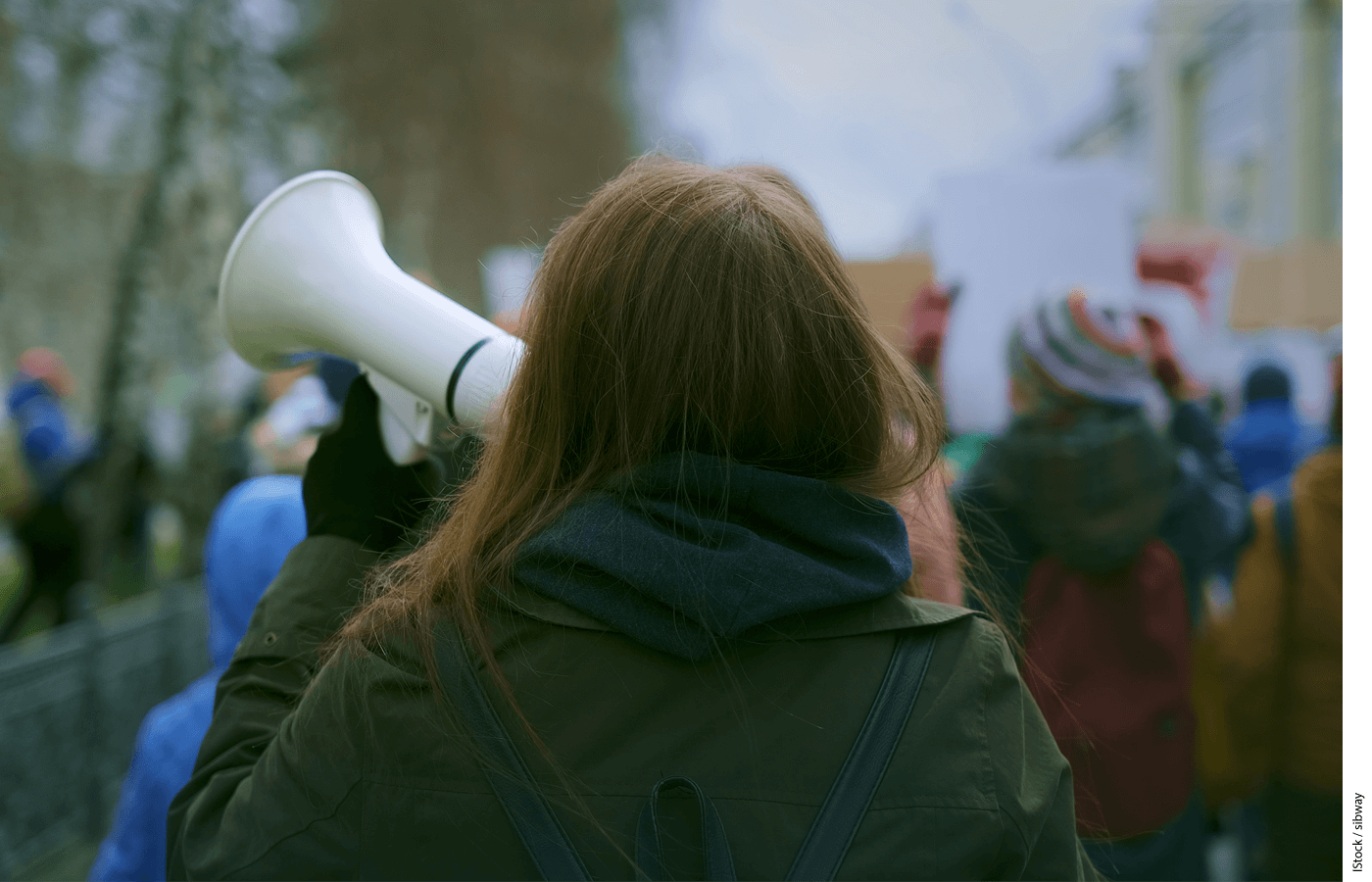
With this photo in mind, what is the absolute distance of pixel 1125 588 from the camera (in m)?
2.48

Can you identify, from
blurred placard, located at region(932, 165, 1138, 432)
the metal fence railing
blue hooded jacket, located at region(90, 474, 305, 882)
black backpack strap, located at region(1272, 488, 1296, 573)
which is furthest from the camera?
blurred placard, located at region(932, 165, 1138, 432)

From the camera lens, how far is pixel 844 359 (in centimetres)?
95

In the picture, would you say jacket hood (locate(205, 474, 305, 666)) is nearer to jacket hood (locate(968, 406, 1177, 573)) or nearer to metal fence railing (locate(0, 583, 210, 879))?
jacket hood (locate(968, 406, 1177, 573))

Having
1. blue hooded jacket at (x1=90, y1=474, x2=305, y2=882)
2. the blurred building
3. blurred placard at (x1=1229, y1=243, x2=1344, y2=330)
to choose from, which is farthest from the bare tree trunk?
the blurred building

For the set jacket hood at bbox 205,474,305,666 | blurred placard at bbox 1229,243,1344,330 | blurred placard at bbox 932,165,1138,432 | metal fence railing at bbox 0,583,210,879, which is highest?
blurred placard at bbox 932,165,1138,432

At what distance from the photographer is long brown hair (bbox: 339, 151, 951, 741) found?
0.92 metres

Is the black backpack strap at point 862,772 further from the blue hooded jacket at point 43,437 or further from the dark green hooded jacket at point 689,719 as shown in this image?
the blue hooded jacket at point 43,437

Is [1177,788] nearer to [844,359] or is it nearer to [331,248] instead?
[844,359]

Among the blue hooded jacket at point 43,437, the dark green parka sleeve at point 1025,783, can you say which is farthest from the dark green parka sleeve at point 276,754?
the blue hooded jacket at point 43,437

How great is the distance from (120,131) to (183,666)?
9.30 ft
